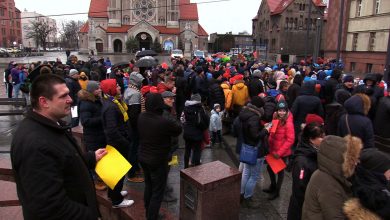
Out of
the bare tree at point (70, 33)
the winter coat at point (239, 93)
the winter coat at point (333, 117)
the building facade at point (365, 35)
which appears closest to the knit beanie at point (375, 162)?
the winter coat at point (333, 117)

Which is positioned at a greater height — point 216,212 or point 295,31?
point 295,31

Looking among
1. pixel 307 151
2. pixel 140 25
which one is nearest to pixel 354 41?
pixel 307 151

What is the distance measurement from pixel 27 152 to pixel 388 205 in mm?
2680

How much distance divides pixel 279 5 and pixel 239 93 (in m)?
58.1

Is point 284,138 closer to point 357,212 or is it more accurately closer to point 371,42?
point 357,212

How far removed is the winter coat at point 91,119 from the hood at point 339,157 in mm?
3577

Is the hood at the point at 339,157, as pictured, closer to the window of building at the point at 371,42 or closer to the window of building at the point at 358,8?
the window of building at the point at 371,42

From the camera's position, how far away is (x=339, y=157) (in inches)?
103

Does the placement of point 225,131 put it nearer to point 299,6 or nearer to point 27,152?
point 27,152

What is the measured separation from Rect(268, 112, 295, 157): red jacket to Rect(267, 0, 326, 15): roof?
56494 millimetres

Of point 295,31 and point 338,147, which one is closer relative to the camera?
point 338,147

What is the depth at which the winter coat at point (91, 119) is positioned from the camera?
5.04 m

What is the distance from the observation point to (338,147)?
8.63 feet

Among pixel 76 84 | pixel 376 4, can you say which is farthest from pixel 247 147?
pixel 376 4
